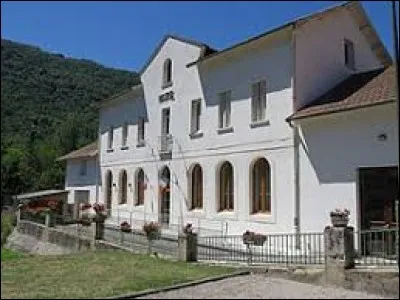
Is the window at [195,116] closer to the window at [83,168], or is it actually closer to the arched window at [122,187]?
the arched window at [122,187]

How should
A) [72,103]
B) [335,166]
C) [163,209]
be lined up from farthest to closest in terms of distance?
[72,103]
[163,209]
[335,166]

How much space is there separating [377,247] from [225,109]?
9667 mm

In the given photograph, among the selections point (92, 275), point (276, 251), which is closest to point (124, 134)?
point (276, 251)

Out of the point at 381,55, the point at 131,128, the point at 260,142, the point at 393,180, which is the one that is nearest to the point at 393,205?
the point at 393,180

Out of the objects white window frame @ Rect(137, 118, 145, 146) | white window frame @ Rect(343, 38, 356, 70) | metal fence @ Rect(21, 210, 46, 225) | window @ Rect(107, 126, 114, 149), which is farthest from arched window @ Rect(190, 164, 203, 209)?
metal fence @ Rect(21, 210, 46, 225)

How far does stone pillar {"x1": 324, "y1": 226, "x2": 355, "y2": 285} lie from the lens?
13616mm

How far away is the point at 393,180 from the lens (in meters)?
16.3

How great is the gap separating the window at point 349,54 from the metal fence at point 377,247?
8.39 metres

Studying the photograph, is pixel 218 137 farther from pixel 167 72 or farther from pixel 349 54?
pixel 167 72

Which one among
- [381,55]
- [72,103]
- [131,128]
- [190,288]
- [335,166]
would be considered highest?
[72,103]

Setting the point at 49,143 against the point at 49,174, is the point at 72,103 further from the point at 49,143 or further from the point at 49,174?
the point at 49,174

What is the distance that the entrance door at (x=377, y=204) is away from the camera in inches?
623

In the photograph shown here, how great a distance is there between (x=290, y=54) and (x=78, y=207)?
72.8 ft

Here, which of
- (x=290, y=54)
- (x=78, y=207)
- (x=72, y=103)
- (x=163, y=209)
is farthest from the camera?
(x=72, y=103)
